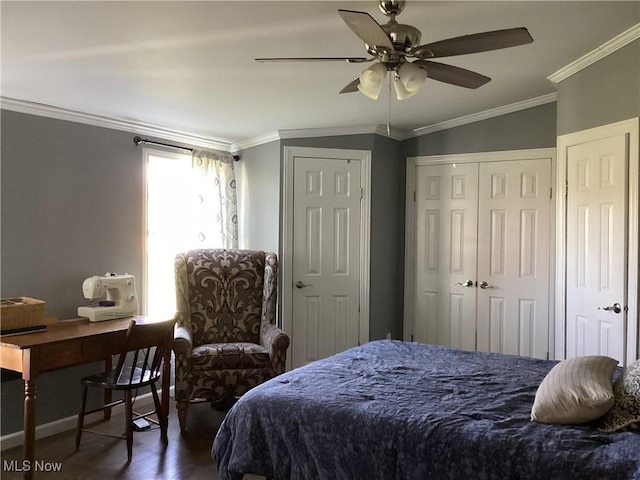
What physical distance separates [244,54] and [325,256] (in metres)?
2.26

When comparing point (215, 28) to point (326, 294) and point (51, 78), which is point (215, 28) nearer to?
point (51, 78)

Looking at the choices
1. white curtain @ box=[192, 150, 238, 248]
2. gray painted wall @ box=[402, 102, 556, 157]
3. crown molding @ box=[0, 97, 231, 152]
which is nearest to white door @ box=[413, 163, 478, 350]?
gray painted wall @ box=[402, 102, 556, 157]

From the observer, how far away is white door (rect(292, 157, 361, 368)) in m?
4.56

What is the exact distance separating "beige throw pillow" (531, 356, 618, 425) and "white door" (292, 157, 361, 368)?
9.06ft

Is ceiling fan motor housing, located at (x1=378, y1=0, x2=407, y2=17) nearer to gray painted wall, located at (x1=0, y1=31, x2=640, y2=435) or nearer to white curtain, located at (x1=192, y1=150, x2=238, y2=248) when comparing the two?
gray painted wall, located at (x1=0, y1=31, x2=640, y2=435)

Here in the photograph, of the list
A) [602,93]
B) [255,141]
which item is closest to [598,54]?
[602,93]

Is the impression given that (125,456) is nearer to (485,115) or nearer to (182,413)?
(182,413)

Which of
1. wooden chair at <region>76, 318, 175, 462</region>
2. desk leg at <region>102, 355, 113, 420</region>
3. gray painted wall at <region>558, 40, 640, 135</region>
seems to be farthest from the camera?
desk leg at <region>102, 355, 113, 420</region>

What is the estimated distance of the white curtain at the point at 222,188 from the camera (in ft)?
15.5

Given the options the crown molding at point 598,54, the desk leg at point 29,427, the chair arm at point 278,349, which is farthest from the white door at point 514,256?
the desk leg at point 29,427

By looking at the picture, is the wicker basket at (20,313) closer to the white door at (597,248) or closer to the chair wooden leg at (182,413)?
the chair wooden leg at (182,413)

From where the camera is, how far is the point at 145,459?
3146 mm

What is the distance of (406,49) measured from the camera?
205 centimetres

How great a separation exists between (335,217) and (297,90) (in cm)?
149
